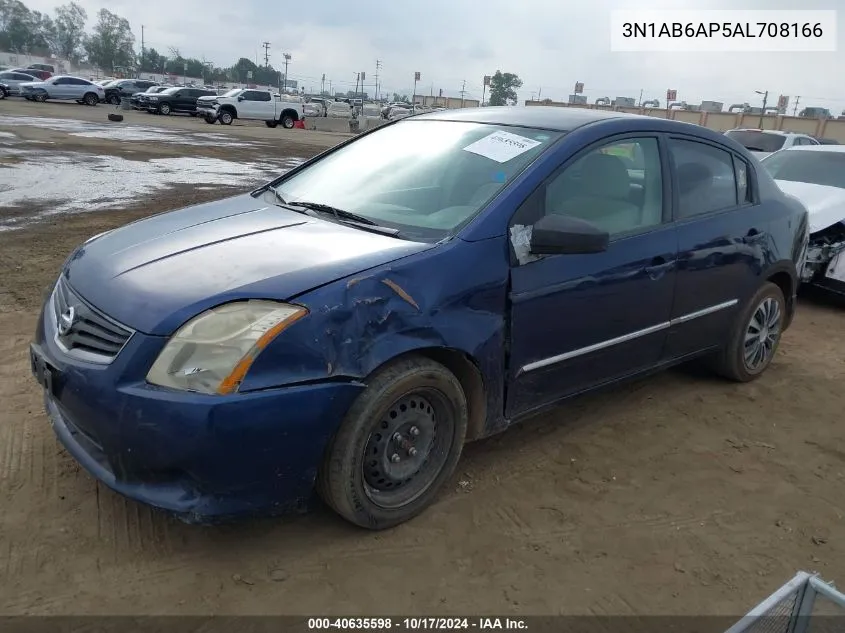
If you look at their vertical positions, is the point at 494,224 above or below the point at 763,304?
above

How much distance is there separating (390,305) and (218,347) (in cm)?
64

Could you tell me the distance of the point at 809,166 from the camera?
8.03 m

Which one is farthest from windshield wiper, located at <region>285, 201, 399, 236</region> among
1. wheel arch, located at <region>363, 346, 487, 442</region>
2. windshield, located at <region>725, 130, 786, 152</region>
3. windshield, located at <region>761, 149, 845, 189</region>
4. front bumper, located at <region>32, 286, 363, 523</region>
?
windshield, located at <region>725, 130, 786, 152</region>

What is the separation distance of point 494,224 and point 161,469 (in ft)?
5.33

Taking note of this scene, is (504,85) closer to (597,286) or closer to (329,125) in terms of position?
(329,125)

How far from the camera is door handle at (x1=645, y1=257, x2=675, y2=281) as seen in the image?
3.47m

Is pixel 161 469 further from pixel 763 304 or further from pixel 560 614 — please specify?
pixel 763 304

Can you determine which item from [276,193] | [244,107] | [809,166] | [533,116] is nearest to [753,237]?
[533,116]

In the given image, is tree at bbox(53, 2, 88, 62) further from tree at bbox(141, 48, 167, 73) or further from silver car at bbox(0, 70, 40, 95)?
silver car at bbox(0, 70, 40, 95)

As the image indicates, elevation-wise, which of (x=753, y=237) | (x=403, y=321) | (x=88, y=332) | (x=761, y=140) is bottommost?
(x=88, y=332)

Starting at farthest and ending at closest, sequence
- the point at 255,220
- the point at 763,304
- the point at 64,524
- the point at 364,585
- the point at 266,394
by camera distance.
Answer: the point at 763,304, the point at 255,220, the point at 64,524, the point at 364,585, the point at 266,394

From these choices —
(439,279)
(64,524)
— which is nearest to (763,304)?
(439,279)

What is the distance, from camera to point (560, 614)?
239cm

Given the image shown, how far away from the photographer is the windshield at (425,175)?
305 centimetres
